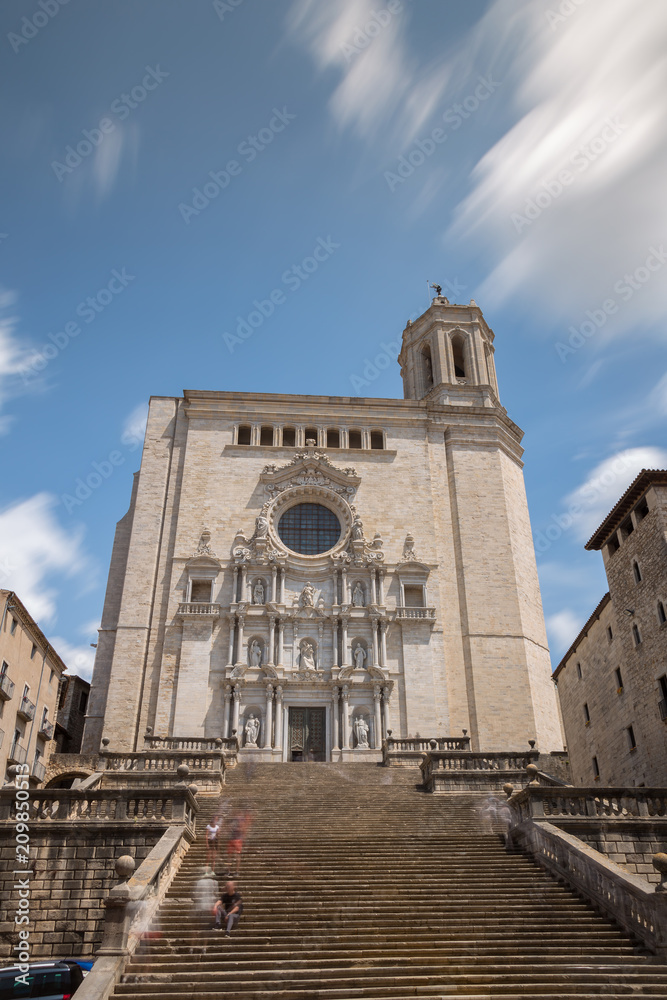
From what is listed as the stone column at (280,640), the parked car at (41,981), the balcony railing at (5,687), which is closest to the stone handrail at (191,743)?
the stone column at (280,640)

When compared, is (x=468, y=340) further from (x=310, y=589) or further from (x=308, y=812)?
(x=308, y=812)

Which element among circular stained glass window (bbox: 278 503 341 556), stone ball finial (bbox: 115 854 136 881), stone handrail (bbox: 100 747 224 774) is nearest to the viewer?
stone ball finial (bbox: 115 854 136 881)

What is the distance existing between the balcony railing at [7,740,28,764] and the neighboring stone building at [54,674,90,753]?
25.0 feet

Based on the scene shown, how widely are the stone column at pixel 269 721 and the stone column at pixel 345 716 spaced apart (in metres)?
2.39

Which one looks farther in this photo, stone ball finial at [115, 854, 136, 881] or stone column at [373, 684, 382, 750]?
stone column at [373, 684, 382, 750]

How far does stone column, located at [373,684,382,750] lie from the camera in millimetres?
25391

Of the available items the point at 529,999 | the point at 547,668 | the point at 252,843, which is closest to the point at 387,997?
the point at 529,999

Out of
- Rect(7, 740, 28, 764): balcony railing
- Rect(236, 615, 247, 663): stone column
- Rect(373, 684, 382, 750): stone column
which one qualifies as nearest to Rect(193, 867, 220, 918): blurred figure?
Rect(373, 684, 382, 750): stone column

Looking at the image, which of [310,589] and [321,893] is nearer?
[321,893]

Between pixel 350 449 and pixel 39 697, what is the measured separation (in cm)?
1555

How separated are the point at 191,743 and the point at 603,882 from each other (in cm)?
1418

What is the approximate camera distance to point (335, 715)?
25.8m

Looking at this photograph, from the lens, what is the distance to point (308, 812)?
15.9m

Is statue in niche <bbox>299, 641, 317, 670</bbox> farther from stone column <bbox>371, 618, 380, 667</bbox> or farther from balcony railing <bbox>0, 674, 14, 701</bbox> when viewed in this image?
balcony railing <bbox>0, 674, 14, 701</bbox>
